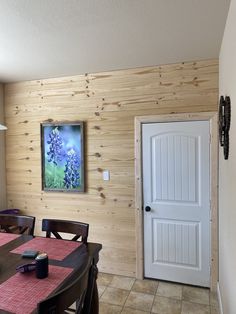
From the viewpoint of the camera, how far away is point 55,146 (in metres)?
3.46

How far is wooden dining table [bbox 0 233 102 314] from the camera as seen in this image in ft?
4.63

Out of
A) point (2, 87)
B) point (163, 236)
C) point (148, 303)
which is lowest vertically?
point (148, 303)

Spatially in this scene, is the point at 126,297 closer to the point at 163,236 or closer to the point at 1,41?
the point at 163,236

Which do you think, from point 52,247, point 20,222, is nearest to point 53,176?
point 20,222

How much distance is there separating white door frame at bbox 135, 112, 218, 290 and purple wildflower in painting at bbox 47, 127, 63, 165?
1.07 meters

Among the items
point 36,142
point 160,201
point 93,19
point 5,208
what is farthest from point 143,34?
point 5,208

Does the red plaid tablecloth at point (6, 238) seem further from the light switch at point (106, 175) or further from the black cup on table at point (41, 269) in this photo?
the light switch at point (106, 175)

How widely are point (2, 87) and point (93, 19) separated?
7.79ft

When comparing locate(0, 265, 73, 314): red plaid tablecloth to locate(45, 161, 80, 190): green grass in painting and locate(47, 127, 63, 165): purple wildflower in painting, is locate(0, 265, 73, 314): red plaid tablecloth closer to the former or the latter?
locate(45, 161, 80, 190): green grass in painting

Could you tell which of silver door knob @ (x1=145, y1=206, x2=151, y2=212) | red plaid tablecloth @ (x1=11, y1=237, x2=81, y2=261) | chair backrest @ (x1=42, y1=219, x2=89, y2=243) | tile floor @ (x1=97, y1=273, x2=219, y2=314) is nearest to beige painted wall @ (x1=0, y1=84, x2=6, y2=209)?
chair backrest @ (x1=42, y1=219, x2=89, y2=243)

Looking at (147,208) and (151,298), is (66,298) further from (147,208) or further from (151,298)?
(147,208)

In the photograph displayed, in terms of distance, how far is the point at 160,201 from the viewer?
308cm

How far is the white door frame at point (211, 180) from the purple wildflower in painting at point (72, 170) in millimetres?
813

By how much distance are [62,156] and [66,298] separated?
241 cm
